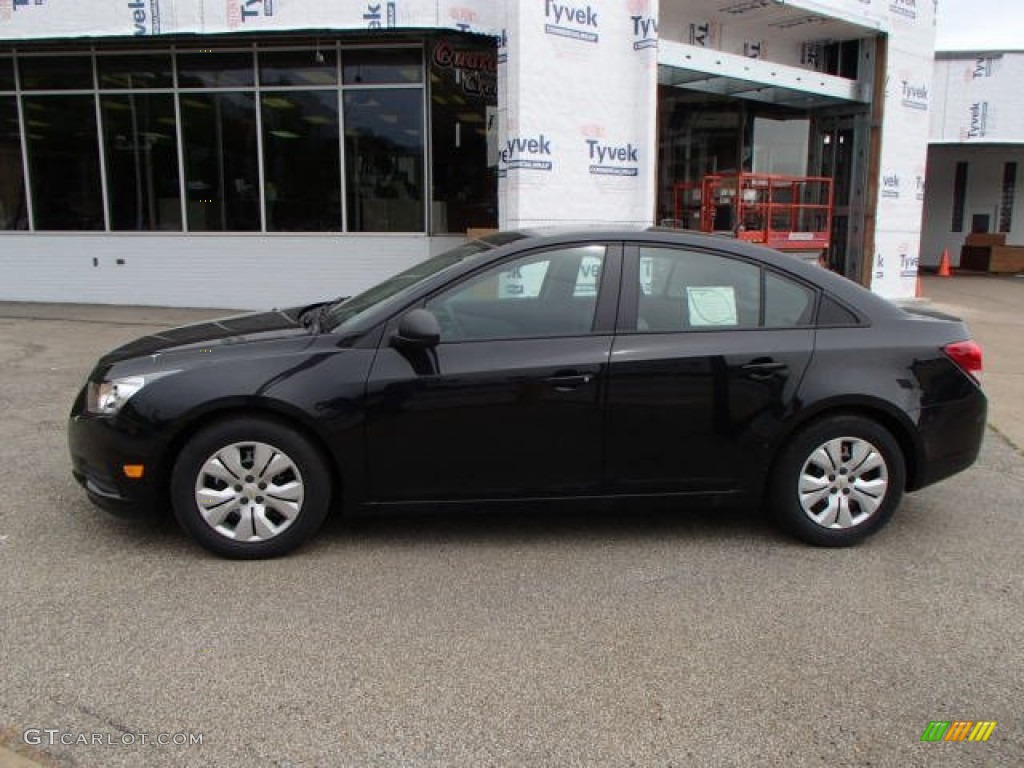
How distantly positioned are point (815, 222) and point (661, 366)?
11569 millimetres

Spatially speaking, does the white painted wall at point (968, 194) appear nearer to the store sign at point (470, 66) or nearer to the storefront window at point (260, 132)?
the store sign at point (470, 66)

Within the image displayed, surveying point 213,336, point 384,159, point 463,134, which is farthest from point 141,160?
point 213,336

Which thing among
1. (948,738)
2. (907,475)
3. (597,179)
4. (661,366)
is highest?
(597,179)

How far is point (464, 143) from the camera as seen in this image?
522 inches

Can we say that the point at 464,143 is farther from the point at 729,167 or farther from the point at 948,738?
the point at 948,738

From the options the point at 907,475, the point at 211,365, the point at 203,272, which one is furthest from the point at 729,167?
the point at 211,365

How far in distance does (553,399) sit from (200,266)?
1087cm

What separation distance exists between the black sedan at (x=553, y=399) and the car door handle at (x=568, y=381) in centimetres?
1

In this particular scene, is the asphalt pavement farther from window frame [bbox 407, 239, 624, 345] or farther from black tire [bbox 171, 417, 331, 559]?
window frame [bbox 407, 239, 624, 345]

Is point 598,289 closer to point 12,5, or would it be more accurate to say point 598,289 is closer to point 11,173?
point 12,5

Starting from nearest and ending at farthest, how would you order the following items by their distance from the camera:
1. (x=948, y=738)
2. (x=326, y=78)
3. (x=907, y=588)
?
(x=948, y=738), (x=907, y=588), (x=326, y=78)

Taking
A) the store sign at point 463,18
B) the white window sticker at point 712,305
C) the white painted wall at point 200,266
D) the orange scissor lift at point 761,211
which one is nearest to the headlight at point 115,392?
the white window sticker at point 712,305

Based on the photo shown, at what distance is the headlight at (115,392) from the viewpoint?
4.04 meters

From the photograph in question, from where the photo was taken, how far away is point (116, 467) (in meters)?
4.06
